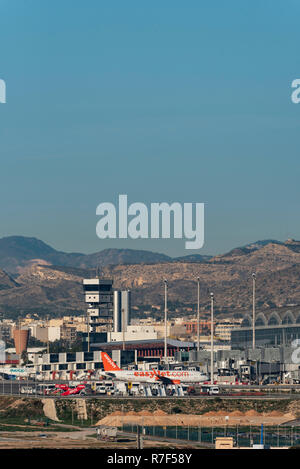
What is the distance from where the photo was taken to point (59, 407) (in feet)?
Result: 547

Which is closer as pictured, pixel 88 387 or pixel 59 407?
pixel 59 407

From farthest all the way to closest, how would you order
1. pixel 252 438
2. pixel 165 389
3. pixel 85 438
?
pixel 165 389 < pixel 85 438 < pixel 252 438

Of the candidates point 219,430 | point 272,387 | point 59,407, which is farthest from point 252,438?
point 272,387

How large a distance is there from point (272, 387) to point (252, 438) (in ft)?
250

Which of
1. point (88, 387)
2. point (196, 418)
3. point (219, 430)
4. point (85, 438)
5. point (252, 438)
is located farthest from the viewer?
point (88, 387)

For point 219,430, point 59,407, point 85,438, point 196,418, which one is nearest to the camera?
point 85,438

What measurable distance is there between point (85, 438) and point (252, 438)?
21295 millimetres
